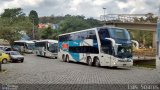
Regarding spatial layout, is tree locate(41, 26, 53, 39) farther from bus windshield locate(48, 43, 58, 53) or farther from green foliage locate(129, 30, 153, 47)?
bus windshield locate(48, 43, 58, 53)

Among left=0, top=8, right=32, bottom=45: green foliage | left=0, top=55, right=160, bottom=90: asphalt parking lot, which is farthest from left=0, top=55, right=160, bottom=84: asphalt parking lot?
left=0, top=8, right=32, bottom=45: green foliage

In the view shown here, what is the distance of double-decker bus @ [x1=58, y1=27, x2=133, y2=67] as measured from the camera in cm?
3547

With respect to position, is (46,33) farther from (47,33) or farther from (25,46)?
(25,46)

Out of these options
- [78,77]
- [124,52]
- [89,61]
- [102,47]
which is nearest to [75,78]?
[78,77]

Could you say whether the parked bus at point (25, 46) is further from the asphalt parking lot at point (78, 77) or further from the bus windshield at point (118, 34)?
the asphalt parking lot at point (78, 77)

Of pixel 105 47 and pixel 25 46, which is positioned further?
pixel 25 46

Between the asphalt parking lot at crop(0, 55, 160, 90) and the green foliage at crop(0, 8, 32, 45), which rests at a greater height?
the green foliage at crop(0, 8, 32, 45)

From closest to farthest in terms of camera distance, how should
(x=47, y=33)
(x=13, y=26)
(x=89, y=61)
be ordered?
(x=89, y=61) → (x=13, y=26) → (x=47, y=33)

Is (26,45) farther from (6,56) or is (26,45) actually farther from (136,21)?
(6,56)

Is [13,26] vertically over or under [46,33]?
over

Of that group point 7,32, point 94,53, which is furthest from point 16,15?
point 94,53

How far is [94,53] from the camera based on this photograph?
1542 inches

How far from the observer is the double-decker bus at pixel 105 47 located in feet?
116

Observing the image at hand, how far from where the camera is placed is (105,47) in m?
36.7
